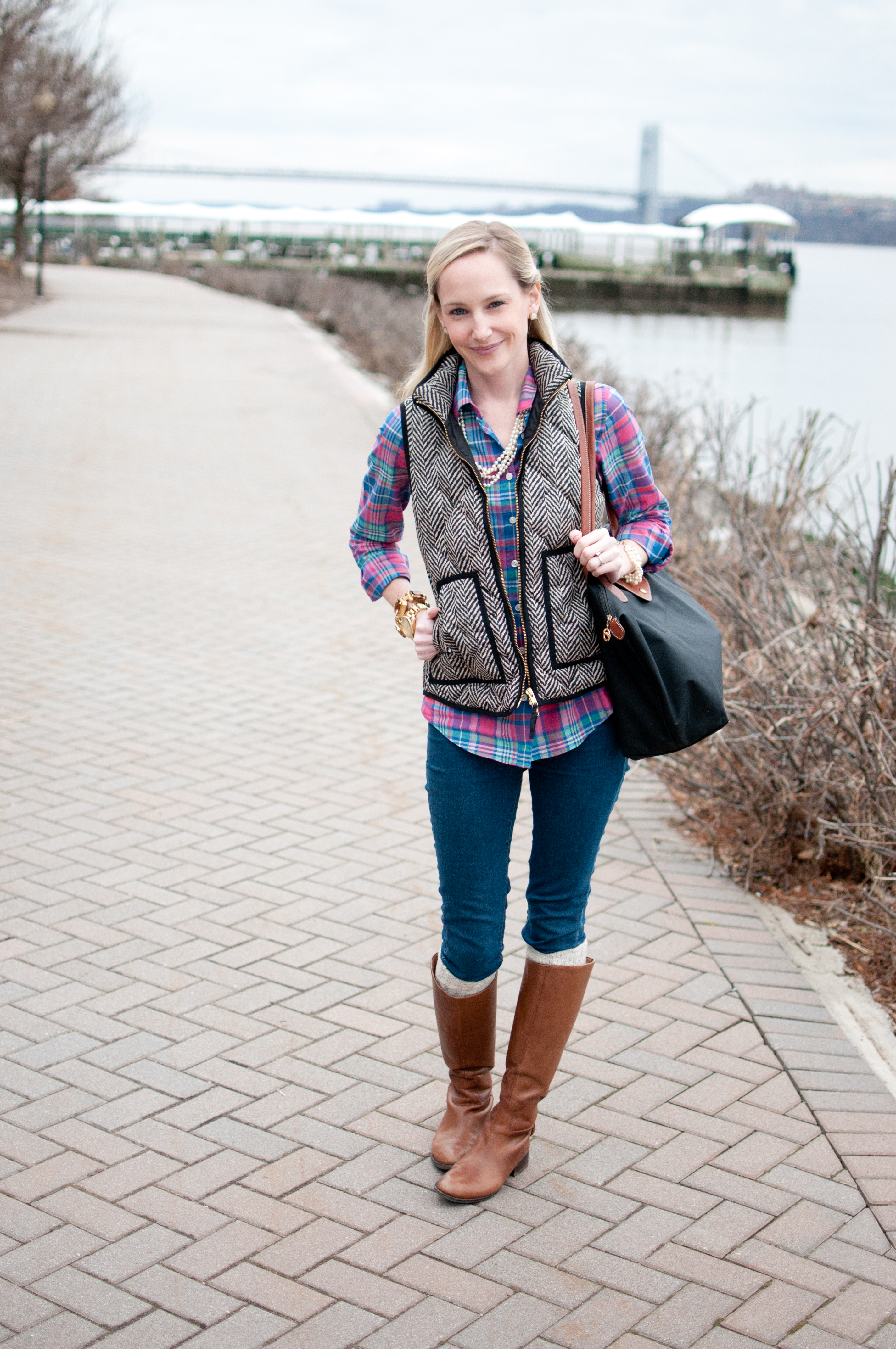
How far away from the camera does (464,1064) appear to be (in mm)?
2732

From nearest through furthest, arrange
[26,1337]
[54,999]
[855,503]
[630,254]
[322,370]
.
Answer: [26,1337], [54,999], [855,503], [322,370], [630,254]

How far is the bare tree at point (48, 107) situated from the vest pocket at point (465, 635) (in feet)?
62.8

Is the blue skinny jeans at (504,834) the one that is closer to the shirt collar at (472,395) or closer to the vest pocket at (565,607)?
the vest pocket at (565,607)

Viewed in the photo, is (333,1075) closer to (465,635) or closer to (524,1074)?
(524,1074)

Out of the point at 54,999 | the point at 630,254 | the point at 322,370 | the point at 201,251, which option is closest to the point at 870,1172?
the point at 54,999

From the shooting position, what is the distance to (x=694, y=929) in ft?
12.7

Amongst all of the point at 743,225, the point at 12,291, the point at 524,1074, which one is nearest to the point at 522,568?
the point at 524,1074

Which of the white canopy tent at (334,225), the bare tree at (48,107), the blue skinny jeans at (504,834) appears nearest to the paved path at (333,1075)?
the blue skinny jeans at (504,834)

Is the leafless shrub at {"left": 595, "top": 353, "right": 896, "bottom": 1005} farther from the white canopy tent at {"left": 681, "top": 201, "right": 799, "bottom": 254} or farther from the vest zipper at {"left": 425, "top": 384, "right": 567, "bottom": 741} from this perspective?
the white canopy tent at {"left": 681, "top": 201, "right": 799, "bottom": 254}

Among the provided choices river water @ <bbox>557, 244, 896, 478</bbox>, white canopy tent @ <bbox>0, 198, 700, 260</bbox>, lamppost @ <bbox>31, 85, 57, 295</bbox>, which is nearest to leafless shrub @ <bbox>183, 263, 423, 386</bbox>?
river water @ <bbox>557, 244, 896, 478</bbox>

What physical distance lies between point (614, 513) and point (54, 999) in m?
1.87

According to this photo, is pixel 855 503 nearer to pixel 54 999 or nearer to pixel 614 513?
pixel 614 513

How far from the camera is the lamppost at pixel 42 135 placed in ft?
74.6

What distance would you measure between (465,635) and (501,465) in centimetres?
31
